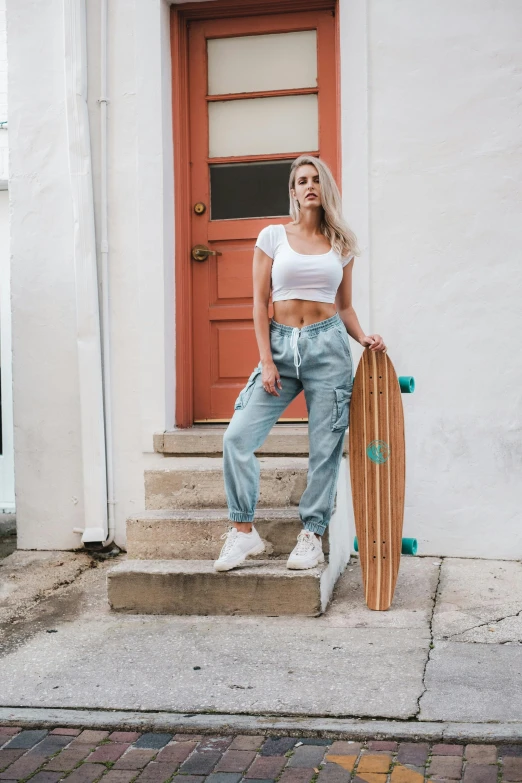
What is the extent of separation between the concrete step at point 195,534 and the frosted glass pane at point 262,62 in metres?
2.62

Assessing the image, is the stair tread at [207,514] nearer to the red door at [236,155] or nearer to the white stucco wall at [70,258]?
the white stucco wall at [70,258]

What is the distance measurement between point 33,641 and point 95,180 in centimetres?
277

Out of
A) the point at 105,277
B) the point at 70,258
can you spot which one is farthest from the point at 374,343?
the point at 70,258

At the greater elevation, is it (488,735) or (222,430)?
(222,430)

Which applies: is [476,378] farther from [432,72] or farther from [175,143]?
[175,143]

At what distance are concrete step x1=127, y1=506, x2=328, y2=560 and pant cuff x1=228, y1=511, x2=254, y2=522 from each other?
0.98 ft

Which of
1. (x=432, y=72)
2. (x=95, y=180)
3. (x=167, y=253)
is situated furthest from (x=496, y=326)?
(x=95, y=180)

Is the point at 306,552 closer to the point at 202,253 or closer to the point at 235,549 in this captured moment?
the point at 235,549

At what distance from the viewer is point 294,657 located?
154 inches

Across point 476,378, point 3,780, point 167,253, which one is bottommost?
point 3,780

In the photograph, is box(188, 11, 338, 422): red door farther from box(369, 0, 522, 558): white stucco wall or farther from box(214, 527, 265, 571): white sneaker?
box(214, 527, 265, 571): white sneaker

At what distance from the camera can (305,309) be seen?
176 inches

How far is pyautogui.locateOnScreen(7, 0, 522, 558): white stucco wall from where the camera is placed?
5281 millimetres

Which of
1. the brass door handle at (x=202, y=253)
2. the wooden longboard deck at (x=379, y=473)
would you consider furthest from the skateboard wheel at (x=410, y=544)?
the brass door handle at (x=202, y=253)
